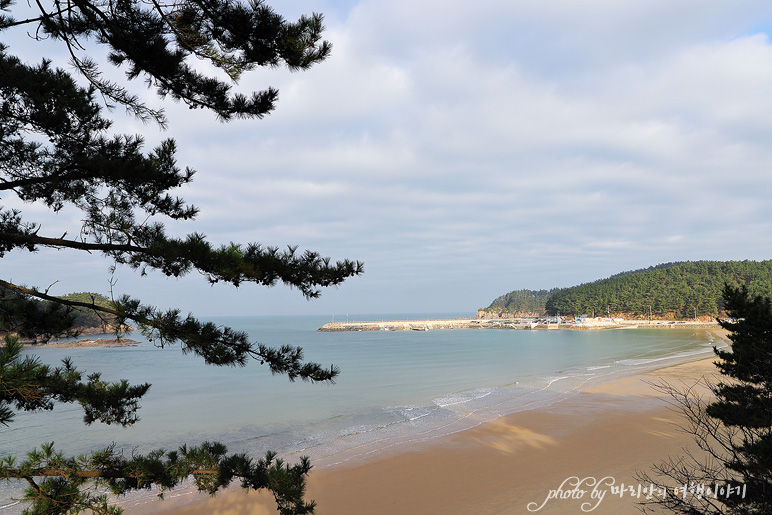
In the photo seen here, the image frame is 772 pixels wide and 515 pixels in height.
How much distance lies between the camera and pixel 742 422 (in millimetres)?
4160

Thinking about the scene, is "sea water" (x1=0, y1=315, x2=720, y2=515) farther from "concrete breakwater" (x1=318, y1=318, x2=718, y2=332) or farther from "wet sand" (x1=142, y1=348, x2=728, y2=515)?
"concrete breakwater" (x1=318, y1=318, x2=718, y2=332)

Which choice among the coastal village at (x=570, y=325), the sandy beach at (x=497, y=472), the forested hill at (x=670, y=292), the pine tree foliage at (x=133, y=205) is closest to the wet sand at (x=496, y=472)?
the sandy beach at (x=497, y=472)

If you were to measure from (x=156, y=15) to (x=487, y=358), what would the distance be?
33.4 metres

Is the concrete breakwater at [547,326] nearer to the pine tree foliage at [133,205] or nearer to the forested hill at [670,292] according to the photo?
the forested hill at [670,292]

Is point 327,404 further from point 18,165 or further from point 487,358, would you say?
point 487,358

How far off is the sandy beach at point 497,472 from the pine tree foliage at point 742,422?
150 centimetres

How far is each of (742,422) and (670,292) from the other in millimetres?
100679

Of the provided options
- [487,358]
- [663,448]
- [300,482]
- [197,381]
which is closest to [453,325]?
[487,358]

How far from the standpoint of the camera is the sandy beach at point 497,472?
696 cm

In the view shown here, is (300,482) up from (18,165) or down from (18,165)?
down

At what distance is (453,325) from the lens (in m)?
107

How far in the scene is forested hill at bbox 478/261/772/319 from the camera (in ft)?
271

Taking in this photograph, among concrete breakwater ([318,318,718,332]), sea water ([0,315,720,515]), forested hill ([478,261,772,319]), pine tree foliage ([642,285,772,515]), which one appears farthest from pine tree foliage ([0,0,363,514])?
forested hill ([478,261,772,319])

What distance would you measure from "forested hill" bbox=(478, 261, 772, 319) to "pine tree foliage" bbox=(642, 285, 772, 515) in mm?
88995
